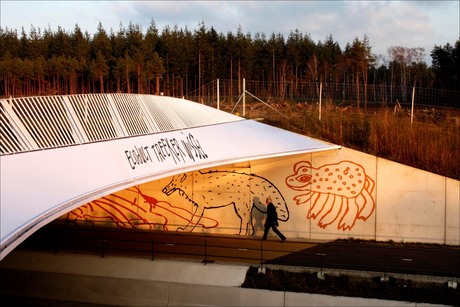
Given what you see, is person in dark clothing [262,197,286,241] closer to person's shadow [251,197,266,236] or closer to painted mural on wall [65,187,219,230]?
person's shadow [251,197,266,236]

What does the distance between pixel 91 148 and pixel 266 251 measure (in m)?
7.25

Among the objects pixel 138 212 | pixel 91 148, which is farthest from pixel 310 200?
pixel 91 148

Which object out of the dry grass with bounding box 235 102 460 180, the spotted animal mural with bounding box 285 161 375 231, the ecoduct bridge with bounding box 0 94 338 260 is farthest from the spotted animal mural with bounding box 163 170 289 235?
the dry grass with bounding box 235 102 460 180

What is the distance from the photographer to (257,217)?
16359mm

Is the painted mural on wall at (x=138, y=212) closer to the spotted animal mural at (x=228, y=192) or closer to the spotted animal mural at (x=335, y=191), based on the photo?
the spotted animal mural at (x=228, y=192)

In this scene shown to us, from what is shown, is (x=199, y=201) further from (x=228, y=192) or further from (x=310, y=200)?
(x=310, y=200)

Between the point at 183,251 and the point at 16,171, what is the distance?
780 centimetres

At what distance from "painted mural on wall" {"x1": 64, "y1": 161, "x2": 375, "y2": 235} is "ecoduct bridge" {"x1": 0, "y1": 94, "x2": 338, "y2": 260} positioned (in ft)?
6.68

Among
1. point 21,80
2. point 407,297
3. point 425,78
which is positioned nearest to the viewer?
point 407,297

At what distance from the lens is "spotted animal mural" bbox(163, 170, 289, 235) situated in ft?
53.3

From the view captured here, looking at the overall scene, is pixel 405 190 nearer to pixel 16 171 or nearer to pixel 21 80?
pixel 16 171

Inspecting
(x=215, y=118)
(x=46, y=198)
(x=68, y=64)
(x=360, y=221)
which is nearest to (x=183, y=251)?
(x=215, y=118)

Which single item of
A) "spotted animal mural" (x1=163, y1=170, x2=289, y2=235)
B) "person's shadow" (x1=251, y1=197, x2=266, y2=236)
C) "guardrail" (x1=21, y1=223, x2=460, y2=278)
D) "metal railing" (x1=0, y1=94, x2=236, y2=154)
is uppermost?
"metal railing" (x1=0, y1=94, x2=236, y2=154)

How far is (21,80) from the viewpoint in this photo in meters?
38.1
